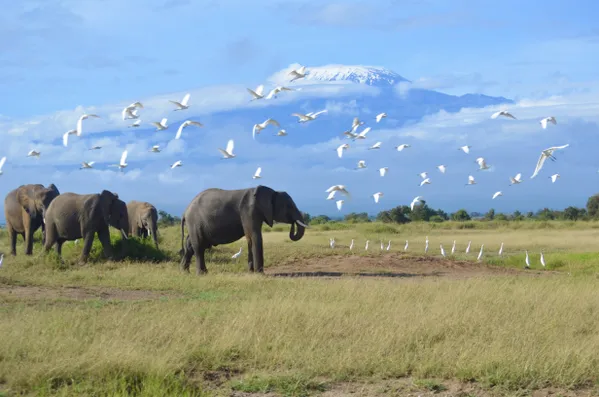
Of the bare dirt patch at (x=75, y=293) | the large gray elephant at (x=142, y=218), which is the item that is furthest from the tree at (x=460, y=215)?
the bare dirt patch at (x=75, y=293)

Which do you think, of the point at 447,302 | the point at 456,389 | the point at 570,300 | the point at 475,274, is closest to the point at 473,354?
the point at 456,389

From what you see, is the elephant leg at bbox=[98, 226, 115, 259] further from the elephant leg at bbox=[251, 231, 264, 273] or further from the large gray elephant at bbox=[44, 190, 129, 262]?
the elephant leg at bbox=[251, 231, 264, 273]

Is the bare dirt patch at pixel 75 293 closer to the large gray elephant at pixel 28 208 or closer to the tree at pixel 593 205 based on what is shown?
the large gray elephant at pixel 28 208

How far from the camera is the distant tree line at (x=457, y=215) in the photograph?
5772 centimetres

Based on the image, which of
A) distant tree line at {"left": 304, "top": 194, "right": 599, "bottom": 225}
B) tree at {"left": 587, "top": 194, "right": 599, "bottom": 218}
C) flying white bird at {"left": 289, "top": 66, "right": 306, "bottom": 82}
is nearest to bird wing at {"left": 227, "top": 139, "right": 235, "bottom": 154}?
flying white bird at {"left": 289, "top": 66, "right": 306, "bottom": 82}

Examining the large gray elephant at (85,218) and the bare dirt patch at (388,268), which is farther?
the large gray elephant at (85,218)

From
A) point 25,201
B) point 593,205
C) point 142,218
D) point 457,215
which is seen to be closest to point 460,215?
point 457,215

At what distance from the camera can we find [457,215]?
59.2 metres

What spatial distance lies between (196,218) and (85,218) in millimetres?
3295

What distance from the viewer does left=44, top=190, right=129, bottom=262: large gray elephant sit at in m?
22.8

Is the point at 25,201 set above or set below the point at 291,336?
above

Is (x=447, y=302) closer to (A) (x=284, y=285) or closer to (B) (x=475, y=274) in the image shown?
(A) (x=284, y=285)

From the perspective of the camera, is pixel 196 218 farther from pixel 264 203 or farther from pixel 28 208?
pixel 28 208

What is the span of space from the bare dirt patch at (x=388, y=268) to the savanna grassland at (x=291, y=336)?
330 cm
